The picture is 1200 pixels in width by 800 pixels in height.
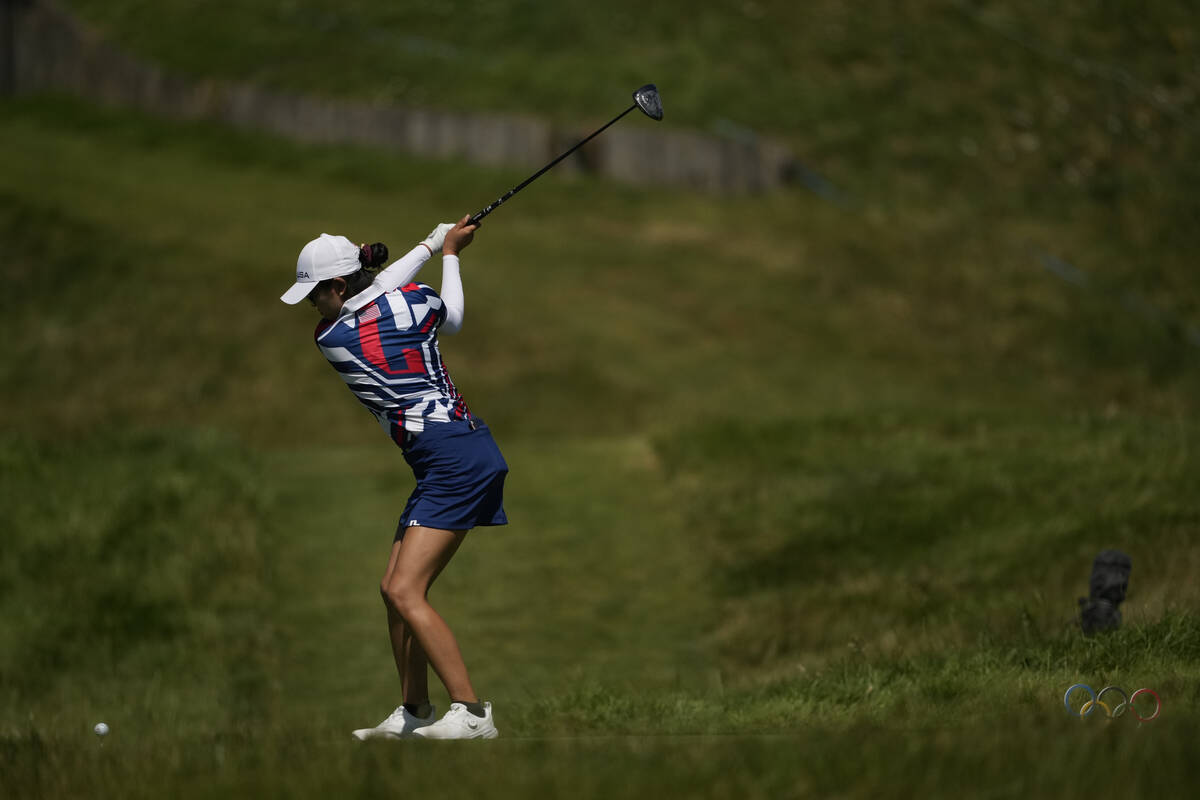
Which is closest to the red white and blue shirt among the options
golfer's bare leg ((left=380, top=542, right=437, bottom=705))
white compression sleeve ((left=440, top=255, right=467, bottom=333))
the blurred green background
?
white compression sleeve ((left=440, top=255, right=467, bottom=333))

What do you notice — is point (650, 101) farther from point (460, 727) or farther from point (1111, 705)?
point (1111, 705)

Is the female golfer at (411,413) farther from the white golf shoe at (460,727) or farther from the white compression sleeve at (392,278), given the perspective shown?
the white golf shoe at (460,727)

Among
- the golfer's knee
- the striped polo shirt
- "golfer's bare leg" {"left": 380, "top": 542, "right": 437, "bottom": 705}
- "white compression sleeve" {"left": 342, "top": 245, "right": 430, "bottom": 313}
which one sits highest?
"white compression sleeve" {"left": 342, "top": 245, "right": 430, "bottom": 313}

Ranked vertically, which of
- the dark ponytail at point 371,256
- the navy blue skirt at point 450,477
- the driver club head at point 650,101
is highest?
the driver club head at point 650,101

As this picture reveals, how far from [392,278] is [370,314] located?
0.29 meters

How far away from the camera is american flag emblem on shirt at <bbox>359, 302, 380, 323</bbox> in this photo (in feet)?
25.3

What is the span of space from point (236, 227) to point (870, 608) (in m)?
14.3

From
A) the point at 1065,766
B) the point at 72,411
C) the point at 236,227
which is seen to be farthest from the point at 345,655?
the point at 236,227

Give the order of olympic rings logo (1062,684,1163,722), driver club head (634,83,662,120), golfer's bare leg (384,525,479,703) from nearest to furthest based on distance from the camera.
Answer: olympic rings logo (1062,684,1163,722), golfer's bare leg (384,525,479,703), driver club head (634,83,662,120)

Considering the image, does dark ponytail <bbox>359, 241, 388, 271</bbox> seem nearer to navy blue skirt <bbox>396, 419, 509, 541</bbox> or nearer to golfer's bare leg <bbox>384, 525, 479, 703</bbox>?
navy blue skirt <bbox>396, 419, 509, 541</bbox>

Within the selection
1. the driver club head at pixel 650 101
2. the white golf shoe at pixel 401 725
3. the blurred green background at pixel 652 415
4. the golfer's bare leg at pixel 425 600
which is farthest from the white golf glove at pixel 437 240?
the blurred green background at pixel 652 415

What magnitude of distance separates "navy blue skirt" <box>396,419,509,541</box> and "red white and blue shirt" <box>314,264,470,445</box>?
0.08 meters

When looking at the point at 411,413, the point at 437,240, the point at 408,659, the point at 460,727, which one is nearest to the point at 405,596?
the point at 408,659

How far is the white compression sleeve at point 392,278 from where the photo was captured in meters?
7.75
